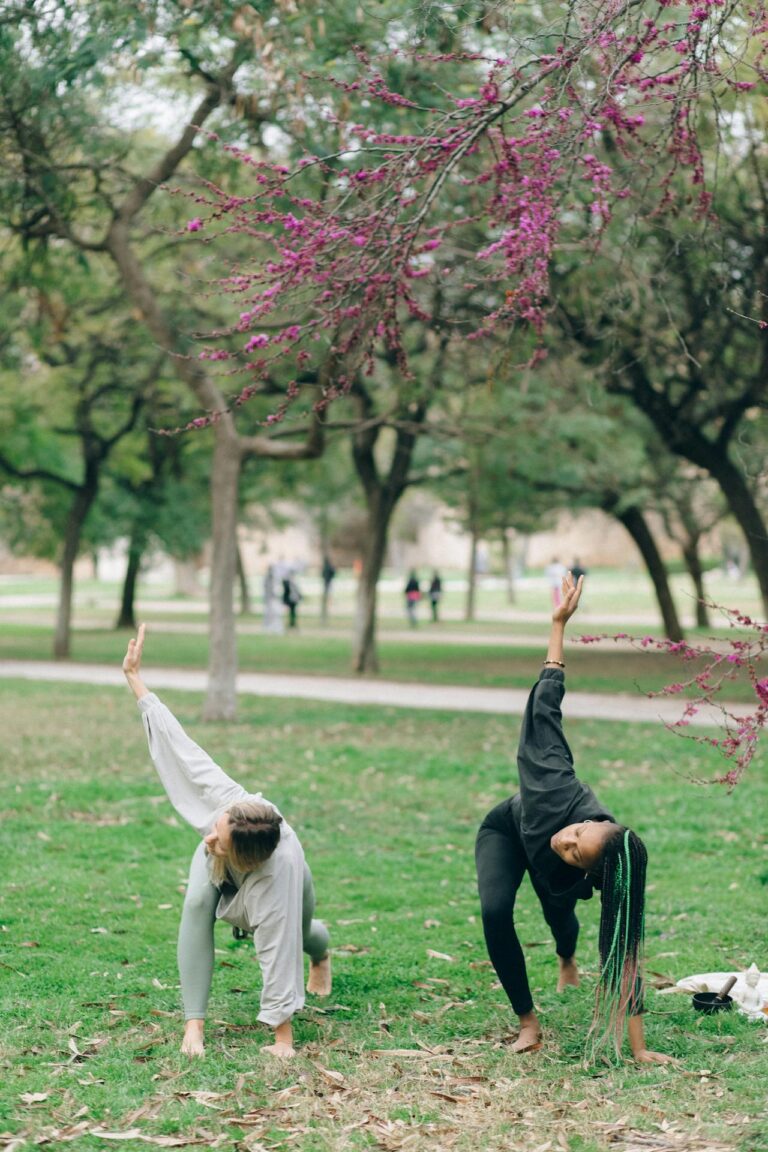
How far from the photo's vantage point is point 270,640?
31.1 m

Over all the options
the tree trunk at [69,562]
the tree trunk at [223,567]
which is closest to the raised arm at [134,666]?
the tree trunk at [223,567]

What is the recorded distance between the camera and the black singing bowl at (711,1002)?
5613mm

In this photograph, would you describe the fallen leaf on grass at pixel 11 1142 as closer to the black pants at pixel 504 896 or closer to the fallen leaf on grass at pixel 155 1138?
the fallen leaf on grass at pixel 155 1138

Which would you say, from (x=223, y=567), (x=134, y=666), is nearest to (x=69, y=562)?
(x=223, y=567)

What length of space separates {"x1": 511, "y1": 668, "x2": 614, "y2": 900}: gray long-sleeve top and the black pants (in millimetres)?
110

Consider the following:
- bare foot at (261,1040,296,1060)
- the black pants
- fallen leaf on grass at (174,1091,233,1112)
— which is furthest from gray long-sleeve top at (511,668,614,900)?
fallen leaf on grass at (174,1091,233,1112)

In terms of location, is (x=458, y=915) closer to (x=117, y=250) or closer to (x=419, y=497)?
(x=117, y=250)

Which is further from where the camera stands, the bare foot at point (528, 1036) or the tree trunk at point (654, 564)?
the tree trunk at point (654, 564)

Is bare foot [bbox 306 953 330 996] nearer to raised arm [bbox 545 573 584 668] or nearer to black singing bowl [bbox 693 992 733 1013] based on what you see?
black singing bowl [bbox 693 992 733 1013]

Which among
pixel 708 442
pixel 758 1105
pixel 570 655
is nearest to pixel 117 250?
pixel 708 442

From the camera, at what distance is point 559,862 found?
505 cm

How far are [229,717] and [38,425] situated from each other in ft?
35.4

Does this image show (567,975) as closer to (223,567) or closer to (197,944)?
(197,944)

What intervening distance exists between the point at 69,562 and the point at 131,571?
867 centimetres
